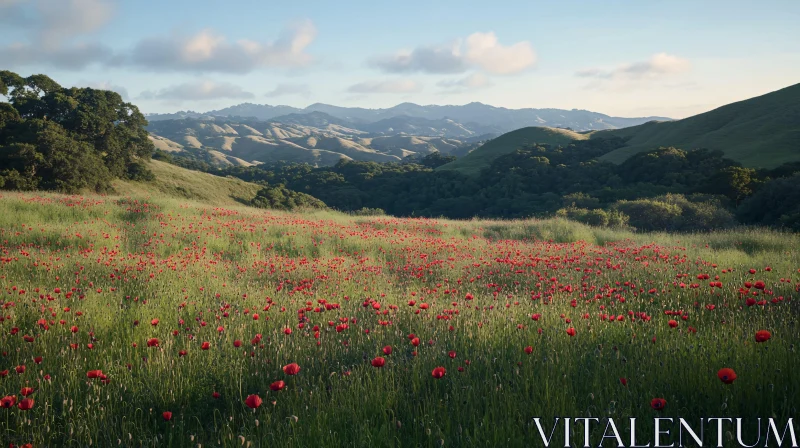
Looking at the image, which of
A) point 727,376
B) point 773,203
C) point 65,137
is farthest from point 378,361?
point 65,137

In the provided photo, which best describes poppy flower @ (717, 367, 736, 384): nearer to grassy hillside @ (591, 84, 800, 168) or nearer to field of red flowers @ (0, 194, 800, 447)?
field of red flowers @ (0, 194, 800, 447)

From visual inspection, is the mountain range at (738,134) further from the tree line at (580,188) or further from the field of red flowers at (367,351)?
the field of red flowers at (367,351)

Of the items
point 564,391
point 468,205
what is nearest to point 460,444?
point 564,391

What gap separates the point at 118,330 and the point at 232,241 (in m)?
8.86

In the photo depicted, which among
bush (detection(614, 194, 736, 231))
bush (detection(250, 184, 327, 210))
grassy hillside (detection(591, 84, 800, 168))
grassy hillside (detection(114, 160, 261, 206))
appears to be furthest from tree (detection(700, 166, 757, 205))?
grassy hillside (detection(114, 160, 261, 206))

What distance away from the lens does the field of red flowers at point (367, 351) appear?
2756mm

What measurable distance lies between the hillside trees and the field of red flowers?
27.2 metres

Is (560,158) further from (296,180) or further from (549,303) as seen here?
(549,303)

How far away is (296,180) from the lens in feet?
270

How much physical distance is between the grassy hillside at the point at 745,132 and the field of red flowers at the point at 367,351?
1866 inches

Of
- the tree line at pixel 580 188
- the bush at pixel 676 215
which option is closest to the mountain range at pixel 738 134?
the tree line at pixel 580 188

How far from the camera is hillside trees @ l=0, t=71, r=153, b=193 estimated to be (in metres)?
30.4

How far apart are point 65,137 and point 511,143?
88285 mm

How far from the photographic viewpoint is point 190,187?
44844 millimetres
